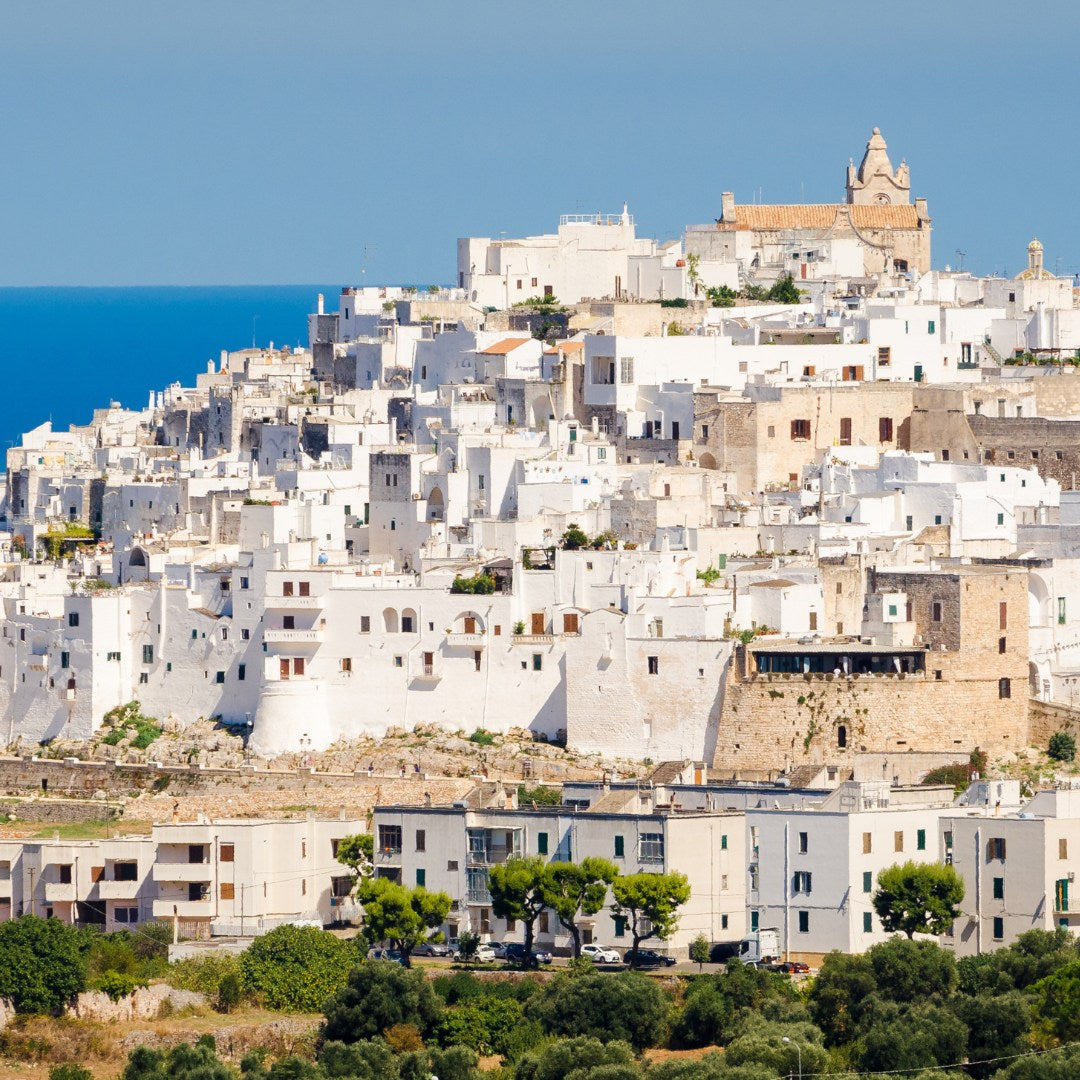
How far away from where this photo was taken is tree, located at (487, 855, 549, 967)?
5925 cm

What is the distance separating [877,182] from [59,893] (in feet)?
147

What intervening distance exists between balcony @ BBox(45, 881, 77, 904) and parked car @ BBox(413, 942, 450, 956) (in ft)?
19.0

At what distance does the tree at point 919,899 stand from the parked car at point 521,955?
5057 mm

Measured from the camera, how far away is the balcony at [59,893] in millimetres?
62188

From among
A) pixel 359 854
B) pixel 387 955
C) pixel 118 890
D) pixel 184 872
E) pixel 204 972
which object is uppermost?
pixel 359 854

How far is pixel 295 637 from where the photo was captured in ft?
229

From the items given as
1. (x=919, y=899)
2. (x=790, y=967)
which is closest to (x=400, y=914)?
(x=790, y=967)

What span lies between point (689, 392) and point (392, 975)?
24.3 m

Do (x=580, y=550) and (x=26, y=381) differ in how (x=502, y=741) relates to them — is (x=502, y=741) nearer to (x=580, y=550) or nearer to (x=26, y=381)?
(x=580, y=550)

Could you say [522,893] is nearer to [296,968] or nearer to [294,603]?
[296,968]

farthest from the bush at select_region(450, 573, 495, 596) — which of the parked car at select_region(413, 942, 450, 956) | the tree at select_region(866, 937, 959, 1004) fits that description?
the tree at select_region(866, 937, 959, 1004)

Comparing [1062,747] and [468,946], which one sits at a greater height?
[1062,747]

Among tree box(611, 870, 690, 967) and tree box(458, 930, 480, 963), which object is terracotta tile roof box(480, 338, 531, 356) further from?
tree box(611, 870, 690, 967)

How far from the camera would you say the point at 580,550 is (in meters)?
69.8
